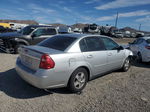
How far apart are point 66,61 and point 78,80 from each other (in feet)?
2.34

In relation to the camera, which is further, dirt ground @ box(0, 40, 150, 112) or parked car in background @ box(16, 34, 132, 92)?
parked car in background @ box(16, 34, 132, 92)

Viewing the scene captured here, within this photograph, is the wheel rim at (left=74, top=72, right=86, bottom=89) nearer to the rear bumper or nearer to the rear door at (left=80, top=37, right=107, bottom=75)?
the rear door at (left=80, top=37, right=107, bottom=75)

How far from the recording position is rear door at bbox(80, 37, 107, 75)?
4113 mm

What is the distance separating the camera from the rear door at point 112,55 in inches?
194

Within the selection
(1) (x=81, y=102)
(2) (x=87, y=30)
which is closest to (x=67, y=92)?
(1) (x=81, y=102)

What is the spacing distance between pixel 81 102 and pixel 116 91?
123 cm

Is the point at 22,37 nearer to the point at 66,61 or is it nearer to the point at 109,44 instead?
the point at 109,44

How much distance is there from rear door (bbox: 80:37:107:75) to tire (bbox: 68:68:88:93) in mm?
323

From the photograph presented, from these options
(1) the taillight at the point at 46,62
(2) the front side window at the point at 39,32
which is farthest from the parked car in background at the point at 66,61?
(2) the front side window at the point at 39,32

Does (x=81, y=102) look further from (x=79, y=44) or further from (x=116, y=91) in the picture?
(x=79, y=44)

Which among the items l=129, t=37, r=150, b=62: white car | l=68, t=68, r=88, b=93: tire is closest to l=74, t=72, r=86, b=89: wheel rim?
l=68, t=68, r=88, b=93: tire

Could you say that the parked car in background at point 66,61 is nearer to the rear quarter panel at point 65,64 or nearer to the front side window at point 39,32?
the rear quarter panel at point 65,64

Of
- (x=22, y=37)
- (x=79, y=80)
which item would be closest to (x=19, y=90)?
(x=79, y=80)

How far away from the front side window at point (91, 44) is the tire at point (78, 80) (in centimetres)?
61
